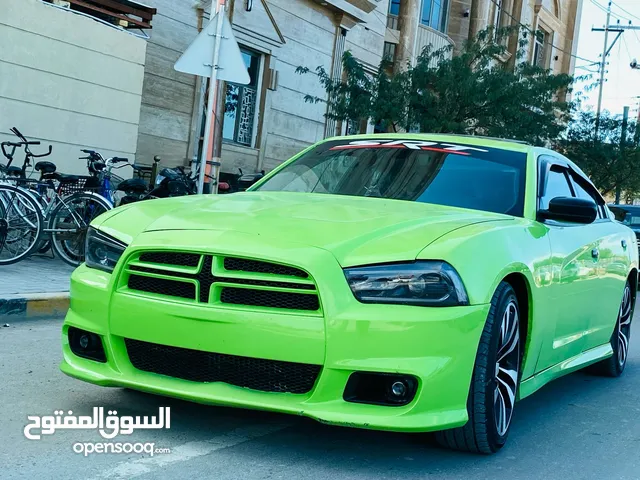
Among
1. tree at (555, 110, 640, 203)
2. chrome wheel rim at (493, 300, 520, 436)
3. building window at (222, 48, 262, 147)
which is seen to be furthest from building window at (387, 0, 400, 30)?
chrome wheel rim at (493, 300, 520, 436)

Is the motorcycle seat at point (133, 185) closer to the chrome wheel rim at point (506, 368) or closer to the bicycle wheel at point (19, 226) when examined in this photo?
the bicycle wheel at point (19, 226)

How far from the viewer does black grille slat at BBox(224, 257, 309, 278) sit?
3.98 m

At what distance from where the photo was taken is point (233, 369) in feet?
13.2

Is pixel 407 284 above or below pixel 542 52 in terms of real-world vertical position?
below

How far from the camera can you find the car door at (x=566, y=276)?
518 centimetres

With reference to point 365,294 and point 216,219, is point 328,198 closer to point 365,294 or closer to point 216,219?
point 216,219

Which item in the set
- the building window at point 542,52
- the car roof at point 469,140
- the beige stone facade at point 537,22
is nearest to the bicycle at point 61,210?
the car roof at point 469,140

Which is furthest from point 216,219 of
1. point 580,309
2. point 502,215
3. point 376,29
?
point 376,29

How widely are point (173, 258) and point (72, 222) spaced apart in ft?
19.3

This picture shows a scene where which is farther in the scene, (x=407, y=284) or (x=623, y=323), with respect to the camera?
(x=623, y=323)

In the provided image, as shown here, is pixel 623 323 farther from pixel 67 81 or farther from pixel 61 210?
pixel 67 81

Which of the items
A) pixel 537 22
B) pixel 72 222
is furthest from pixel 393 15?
pixel 72 222

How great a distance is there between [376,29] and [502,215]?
58.5ft

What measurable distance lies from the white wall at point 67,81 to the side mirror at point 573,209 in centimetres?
794
